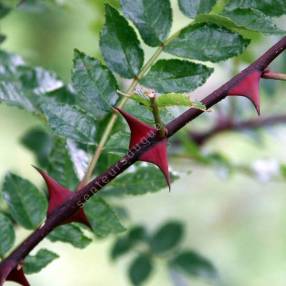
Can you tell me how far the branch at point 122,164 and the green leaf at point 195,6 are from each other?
0.29 feet

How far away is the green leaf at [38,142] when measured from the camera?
2.94 feet

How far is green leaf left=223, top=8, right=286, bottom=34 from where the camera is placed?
18.5 inches

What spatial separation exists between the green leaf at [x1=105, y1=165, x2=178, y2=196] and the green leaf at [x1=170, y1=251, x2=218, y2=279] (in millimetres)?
391

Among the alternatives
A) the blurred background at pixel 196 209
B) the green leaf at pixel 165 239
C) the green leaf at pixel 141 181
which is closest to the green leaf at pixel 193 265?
the green leaf at pixel 165 239

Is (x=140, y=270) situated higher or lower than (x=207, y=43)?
lower

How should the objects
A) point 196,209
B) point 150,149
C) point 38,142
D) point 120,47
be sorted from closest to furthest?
1. point 150,149
2. point 120,47
3. point 38,142
4. point 196,209

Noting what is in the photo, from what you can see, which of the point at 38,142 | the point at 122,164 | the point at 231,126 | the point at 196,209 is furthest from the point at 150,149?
the point at 196,209

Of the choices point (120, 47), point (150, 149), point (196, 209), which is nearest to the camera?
point (150, 149)

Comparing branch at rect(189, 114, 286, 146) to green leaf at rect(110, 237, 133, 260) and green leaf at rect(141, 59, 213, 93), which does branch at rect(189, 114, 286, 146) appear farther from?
green leaf at rect(141, 59, 213, 93)

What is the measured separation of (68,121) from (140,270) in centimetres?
49

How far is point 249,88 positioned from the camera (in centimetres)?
42

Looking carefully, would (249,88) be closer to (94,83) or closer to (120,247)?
(94,83)

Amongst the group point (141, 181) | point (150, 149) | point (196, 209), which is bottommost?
point (196, 209)

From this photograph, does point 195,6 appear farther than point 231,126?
No
